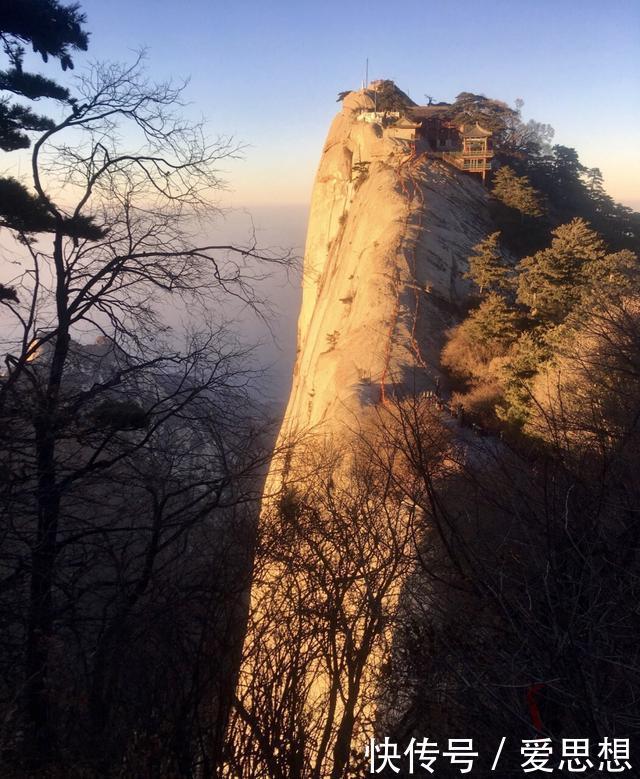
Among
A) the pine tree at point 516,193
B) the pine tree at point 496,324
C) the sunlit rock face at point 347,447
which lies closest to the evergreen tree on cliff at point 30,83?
the sunlit rock face at point 347,447

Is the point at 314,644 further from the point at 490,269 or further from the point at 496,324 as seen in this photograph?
the point at 490,269

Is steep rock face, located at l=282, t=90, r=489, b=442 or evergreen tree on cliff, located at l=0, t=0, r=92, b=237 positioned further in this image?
steep rock face, located at l=282, t=90, r=489, b=442

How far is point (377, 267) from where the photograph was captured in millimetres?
16281

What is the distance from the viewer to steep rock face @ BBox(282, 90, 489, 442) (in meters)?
13.5

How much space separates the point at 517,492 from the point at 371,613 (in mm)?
1478

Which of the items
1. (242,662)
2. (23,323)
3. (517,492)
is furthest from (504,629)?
(23,323)

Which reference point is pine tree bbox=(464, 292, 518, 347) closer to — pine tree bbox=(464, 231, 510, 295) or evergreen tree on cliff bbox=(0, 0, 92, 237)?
pine tree bbox=(464, 231, 510, 295)

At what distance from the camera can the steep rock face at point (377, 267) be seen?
13461mm

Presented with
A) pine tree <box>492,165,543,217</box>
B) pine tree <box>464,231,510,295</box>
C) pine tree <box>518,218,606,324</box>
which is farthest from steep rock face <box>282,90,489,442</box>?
pine tree <box>518,218,606,324</box>

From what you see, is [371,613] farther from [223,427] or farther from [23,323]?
[23,323]

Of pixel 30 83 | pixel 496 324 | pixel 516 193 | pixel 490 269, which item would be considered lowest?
pixel 30 83

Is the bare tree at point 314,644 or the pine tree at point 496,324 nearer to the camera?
the bare tree at point 314,644

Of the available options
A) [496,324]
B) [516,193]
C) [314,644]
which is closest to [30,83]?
[314,644]

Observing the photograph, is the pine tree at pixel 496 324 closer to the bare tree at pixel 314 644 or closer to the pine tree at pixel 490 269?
the pine tree at pixel 490 269
